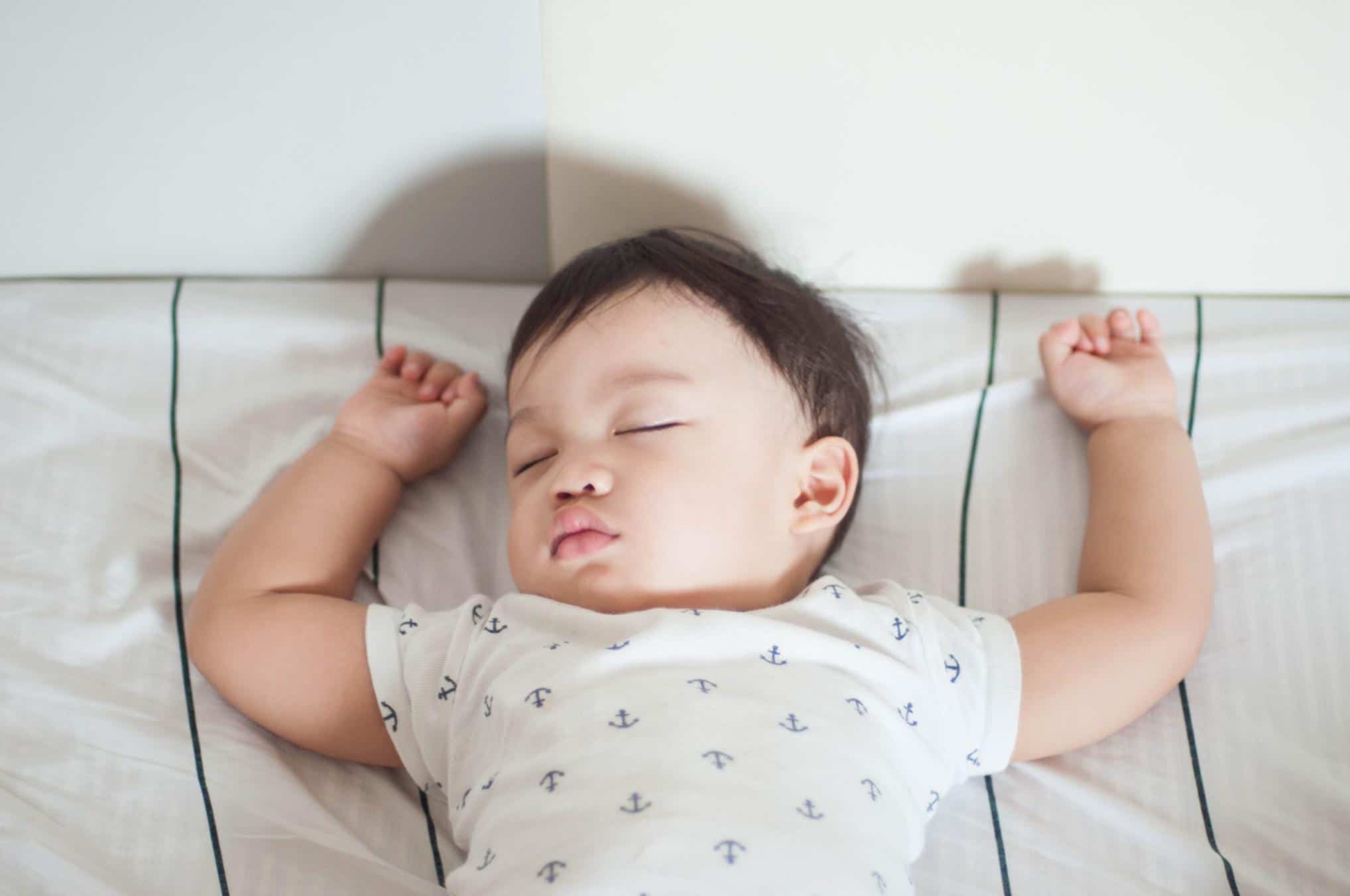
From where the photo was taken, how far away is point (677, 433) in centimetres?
96

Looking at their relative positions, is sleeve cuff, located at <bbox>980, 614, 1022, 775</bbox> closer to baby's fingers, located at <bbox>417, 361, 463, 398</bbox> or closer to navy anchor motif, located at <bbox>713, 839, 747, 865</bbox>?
navy anchor motif, located at <bbox>713, 839, 747, 865</bbox>

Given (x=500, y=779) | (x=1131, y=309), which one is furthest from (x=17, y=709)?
(x=1131, y=309)

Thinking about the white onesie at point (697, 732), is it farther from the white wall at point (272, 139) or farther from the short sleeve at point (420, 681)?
the white wall at point (272, 139)

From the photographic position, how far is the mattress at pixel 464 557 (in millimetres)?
898

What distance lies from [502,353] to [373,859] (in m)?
0.56

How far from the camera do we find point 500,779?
0.84 metres

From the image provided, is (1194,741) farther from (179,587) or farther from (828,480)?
(179,587)

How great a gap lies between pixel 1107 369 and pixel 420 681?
0.73 metres

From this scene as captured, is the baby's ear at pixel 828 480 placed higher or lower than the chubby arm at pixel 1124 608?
higher

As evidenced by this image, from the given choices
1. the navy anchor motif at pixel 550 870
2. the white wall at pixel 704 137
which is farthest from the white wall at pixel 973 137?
the navy anchor motif at pixel 550 870

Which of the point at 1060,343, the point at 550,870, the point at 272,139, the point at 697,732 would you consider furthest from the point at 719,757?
the point at 272,139

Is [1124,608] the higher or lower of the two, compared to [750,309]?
lower

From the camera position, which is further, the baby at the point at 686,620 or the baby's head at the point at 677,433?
the baby's head at the point at 677,433

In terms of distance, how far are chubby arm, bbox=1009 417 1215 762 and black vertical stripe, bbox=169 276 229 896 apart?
0.65 metres
